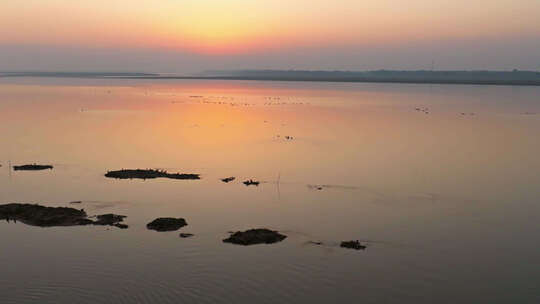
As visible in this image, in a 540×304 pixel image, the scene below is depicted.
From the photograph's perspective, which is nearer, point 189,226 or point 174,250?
point 174,250

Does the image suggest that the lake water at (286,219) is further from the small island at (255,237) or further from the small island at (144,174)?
the small island at (144,174)

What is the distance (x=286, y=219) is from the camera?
22359mm

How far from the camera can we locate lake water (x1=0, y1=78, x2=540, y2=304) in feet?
51.2

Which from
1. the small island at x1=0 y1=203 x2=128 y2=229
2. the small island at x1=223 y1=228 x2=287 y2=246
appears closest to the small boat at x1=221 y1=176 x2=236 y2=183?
the small island at x1=0 y1=203 x2=128 y2=229

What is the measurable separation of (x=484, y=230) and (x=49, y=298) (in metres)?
16.0

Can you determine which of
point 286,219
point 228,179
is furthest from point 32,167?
point 286,219

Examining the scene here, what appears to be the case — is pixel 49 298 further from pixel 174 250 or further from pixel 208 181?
pixel 208 181

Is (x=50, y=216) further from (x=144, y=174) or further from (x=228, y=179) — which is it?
(x=228, y=179)

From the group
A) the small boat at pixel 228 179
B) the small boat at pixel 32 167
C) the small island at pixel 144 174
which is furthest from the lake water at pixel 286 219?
the small island at pixel 144 174

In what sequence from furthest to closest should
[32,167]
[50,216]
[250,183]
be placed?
Answer: [32,167], [250,183], [50,216]

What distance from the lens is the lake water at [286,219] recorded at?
51.2 feet

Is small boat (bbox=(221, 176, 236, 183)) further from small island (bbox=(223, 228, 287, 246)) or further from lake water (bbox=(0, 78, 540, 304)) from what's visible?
small island (bbox=(223, 228, 287, 246))

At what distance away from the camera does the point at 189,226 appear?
2117 centimetres

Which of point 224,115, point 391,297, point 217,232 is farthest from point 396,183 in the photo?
point 224,115
